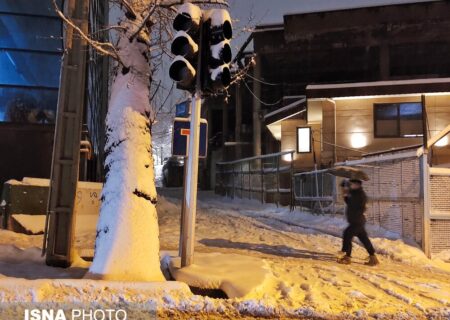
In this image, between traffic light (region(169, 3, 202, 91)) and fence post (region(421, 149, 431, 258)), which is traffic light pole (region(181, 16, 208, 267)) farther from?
fence post (region(421, 149, 431, 258))

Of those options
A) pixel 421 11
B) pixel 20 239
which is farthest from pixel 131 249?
pixel 421 11

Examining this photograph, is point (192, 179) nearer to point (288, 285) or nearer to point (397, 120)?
point (288, 285)

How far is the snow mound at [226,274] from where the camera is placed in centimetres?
600

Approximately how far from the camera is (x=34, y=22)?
18.2 meters

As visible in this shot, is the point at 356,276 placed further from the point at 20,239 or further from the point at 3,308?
the point at 20,239

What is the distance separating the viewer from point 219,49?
664cm

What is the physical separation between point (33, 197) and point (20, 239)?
80.5 inches

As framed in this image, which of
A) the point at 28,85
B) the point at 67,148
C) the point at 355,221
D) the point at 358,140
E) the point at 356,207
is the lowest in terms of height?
the point at 355,221

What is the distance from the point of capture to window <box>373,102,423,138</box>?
20.0 meters

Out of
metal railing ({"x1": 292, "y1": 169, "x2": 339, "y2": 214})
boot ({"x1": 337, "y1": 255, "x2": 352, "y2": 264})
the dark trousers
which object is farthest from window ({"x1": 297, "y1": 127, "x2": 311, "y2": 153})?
boot ({"x1": 337, "y1": 255, "x2": 352, "y2": 264})

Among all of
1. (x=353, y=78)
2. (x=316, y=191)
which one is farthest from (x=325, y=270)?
(x=353, y=78)

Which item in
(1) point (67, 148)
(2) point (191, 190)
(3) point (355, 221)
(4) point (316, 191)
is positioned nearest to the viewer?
(2) point (191, 190)

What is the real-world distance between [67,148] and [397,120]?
15874mm

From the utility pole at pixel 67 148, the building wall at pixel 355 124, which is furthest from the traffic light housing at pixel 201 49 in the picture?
the building wall at pixel 355 124
